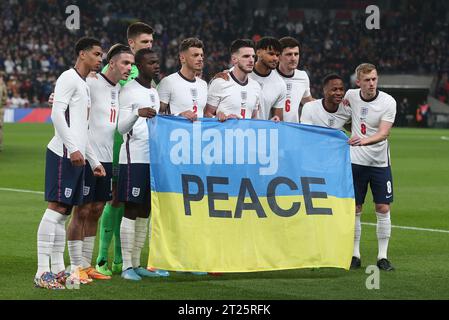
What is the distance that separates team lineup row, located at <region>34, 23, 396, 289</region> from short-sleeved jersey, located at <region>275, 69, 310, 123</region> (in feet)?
0.05

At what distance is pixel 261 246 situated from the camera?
9438 millimetres

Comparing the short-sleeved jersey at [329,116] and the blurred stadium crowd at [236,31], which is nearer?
the short-sleeved jersey at [329,116]

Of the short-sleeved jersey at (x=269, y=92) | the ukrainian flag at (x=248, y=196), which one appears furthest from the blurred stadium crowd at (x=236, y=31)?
the ukrainian flag at (x=248, y=196)

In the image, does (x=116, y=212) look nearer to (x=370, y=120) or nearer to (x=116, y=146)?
(x=116, y=146)

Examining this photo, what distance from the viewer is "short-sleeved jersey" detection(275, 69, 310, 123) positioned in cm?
1125

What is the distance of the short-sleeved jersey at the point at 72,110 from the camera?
28.3ft

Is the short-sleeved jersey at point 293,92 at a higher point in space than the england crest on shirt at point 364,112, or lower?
higher

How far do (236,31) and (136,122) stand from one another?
46467mm

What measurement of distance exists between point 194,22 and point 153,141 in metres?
46.4

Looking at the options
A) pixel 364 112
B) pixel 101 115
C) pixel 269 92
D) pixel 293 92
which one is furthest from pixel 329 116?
pixel 101 115

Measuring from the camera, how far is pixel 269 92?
10.7 metres

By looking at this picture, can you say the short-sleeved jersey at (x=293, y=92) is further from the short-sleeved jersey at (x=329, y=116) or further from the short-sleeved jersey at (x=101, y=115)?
the short-sleeved jersey at (x=101, y=115)

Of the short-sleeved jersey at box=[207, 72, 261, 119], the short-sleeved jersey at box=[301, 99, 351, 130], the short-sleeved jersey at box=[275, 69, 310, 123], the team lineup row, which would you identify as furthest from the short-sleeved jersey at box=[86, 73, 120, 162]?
the short-sleeved jersey at box=[275, 69, 310, 123]
